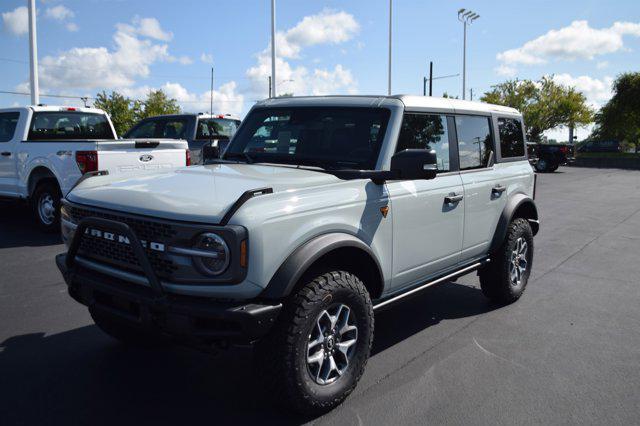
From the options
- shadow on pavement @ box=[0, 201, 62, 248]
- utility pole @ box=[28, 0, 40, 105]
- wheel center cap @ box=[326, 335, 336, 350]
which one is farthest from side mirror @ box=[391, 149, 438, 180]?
utility pole @ box=[28, 0, 40, 105]

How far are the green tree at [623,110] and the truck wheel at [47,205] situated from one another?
43.8 m

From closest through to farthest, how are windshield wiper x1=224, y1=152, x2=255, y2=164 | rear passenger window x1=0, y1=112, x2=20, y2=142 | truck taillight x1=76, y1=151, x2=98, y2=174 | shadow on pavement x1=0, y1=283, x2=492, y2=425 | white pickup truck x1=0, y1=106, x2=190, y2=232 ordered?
shadow on pavement x1=0, y1=283, x2=492, y2=425 → windshield wiper x1=224, y1=152, x2=255, y2=164 → truck taillight x1=76, y1=151, x2=98, y2=174 → white pickup truck x1=0, y1=106, x2=190, y2=232 → rear passenger window x1=0, y1=112, x2=20, y2=142

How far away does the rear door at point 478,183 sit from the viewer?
4.48 meters

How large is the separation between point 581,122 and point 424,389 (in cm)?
5960

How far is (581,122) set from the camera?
184 feet

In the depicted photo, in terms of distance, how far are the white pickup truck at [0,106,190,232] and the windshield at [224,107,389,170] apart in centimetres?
398

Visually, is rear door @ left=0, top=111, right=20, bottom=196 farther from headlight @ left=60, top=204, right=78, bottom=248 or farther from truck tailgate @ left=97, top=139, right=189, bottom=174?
headlight @ left=60, top=204, right=78, bottom=248

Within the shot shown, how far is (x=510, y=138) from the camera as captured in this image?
5.40 m

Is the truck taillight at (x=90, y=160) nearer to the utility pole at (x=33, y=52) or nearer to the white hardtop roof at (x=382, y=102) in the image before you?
the white hardtop roof at (x=382, y=102)

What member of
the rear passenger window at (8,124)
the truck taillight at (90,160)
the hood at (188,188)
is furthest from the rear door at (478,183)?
the rear passenger window at (8,124)

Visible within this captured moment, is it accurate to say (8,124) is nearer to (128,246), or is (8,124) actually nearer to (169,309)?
(128,246)

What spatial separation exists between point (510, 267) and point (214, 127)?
8.51m

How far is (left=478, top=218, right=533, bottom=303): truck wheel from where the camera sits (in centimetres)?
506

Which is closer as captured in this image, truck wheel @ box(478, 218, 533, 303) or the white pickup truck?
truck wheel @ box(478, 218, 533, 303)
